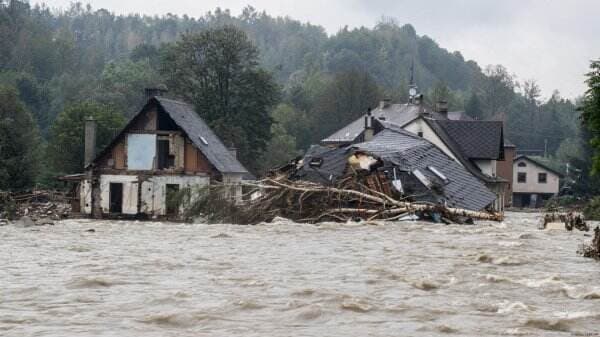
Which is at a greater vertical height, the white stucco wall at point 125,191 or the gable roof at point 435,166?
the gable roof at point 435,166

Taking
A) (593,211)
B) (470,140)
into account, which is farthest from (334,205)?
(470,140)

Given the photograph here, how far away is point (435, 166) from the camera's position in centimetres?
3666

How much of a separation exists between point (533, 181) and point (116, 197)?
46.0m

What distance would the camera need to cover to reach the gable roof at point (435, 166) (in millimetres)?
33250

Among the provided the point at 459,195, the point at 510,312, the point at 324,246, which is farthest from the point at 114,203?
the point at 510,312

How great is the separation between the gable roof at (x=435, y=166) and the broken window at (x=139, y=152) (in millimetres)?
10551

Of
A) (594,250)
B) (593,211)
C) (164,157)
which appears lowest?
(594,250)

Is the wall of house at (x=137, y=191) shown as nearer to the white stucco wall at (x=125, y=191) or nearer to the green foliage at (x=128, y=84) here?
the white stucco wall at (x=125, y=191)

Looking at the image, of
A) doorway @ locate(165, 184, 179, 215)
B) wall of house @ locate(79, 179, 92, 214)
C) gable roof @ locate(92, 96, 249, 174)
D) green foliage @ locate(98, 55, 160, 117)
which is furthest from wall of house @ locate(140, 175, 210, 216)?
green foliage @ locate(98, 55, 160, 117)

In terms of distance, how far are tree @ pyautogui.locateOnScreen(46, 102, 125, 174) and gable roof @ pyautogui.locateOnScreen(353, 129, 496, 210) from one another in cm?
2454

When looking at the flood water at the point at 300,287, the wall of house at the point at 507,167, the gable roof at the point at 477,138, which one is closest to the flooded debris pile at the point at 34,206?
the flood water at the point at 300,287

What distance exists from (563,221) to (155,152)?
67.5ft

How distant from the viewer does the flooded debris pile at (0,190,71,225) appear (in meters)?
38.5

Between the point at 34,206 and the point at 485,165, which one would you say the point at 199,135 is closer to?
the point at 34,206
